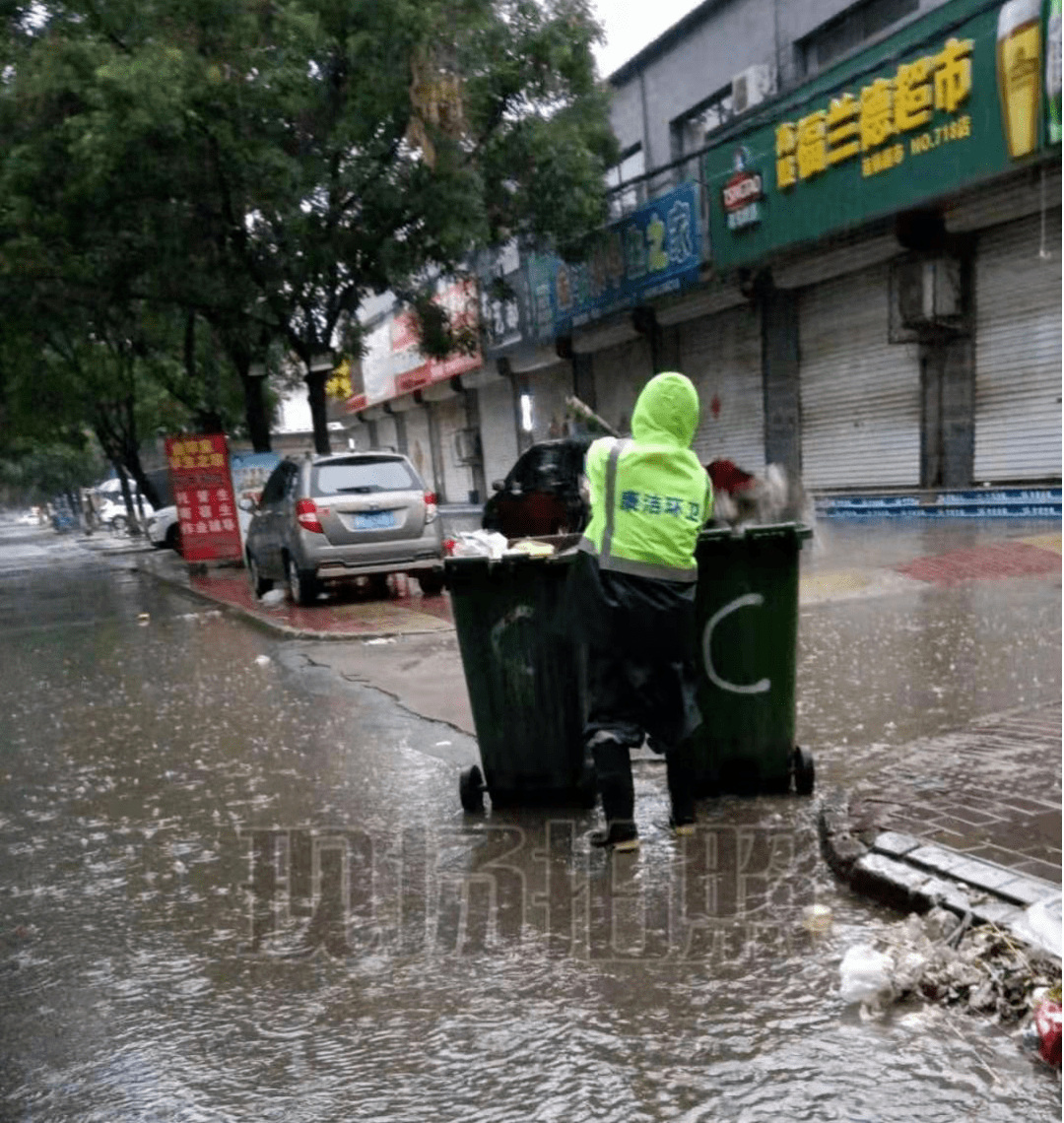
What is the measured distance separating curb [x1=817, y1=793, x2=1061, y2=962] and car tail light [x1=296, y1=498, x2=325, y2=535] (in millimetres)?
7833

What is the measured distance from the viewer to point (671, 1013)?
2.77 meters

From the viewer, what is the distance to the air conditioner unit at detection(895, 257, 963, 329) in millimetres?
13406

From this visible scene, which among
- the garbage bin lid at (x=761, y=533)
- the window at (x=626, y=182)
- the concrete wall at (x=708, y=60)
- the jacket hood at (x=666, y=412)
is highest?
the concrete wall at (x=708, y=60)

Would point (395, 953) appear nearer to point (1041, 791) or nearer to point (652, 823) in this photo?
point (652, 823)

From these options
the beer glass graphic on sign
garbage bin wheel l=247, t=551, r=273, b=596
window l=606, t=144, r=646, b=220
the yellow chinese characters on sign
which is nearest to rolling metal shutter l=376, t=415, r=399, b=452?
window l=606, t=144, r=646, b=220

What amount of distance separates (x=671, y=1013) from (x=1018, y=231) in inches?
502

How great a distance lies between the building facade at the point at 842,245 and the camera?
12.1m

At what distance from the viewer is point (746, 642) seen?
4.09 metres

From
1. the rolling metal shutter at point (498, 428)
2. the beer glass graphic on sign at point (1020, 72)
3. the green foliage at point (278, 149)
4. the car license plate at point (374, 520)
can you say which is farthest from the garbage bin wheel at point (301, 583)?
the rolling metal shutter at point (498, 428)

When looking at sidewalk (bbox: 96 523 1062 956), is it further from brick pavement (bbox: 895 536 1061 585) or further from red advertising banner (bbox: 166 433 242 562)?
red advertising banner (bbox: 166 433 242 562)

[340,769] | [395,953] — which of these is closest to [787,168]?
[340,769]

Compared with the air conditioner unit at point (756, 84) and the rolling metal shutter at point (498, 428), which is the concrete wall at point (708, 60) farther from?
the rolling metal shutter at point (498, 428)

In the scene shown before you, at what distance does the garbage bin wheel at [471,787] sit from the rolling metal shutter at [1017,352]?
1058cm

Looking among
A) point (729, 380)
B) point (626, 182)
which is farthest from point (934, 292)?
point (626, 182)
